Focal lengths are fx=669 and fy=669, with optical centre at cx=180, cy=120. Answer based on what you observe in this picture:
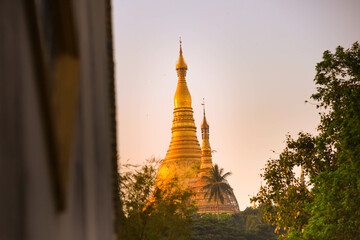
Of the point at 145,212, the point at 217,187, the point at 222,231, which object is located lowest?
the point at 145,212

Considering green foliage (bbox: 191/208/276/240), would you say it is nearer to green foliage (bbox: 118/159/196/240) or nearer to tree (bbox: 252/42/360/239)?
tree (bbox: 252/42/360/239)

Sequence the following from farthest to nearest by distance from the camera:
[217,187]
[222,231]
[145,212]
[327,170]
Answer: [217,187] → [222,231] → [327,170] → [145,212]

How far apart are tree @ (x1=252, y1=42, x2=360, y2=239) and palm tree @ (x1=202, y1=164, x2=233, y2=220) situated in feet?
135

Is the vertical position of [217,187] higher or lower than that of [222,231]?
higher

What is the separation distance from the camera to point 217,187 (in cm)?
6300

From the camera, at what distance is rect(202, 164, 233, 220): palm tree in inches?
2470

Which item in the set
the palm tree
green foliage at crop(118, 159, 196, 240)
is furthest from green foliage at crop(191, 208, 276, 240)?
green foliage at crop(118, 159, 196, 240)

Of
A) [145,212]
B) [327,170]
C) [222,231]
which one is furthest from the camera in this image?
[222,231]

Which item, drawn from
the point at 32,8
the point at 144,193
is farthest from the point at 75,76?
the point at 144,193

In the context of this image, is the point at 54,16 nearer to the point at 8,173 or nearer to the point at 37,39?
the point at 37,39

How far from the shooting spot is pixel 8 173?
1.47 m

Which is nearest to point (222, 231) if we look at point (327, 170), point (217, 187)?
point (217, 187)

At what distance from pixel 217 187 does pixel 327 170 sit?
1719 inches

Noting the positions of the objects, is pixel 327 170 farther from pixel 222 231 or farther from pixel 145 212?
pixel 222 231
